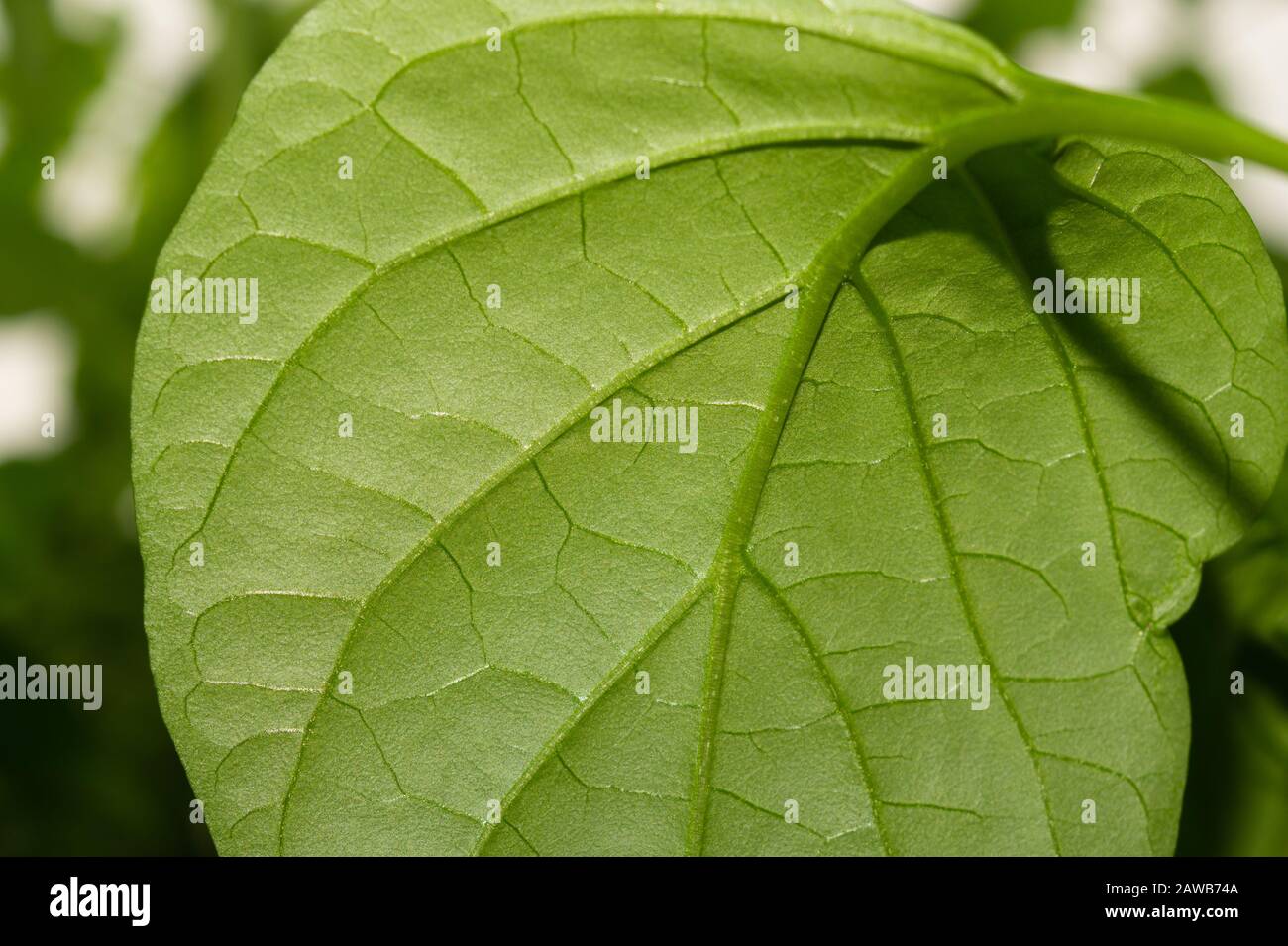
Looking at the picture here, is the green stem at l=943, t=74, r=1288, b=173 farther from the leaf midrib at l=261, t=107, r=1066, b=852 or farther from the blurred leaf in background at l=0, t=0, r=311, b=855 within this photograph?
the blurred leaf in background at l=0, t=0, r=311, b=855

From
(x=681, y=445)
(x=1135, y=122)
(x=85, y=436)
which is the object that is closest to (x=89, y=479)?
(x=85, y=436)

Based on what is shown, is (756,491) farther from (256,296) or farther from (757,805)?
(256,296)

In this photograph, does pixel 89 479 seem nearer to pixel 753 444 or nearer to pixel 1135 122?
pixel 753 444

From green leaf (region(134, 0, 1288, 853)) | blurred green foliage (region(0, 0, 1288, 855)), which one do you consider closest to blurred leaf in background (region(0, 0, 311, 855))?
blurred green foliage (region(0, 0, 1288, 855))

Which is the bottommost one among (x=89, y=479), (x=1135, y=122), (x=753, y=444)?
(x=753, y=444)

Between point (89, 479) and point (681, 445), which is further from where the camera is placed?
point (89, 479)

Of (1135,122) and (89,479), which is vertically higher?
(89,479)
